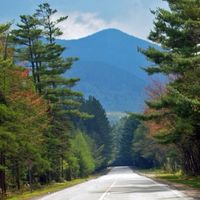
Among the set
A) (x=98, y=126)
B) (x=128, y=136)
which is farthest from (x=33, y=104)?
(x=128, y=136)

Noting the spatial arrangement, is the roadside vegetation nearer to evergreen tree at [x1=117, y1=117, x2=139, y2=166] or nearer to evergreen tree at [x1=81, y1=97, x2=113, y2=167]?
evergreen tree at [x1=81, y1=97, x2=113, y2=167]

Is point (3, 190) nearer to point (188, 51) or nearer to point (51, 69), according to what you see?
point (188, 51)

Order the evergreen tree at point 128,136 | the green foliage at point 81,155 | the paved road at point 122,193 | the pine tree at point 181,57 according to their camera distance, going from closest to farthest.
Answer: the paved road at point 122,193 < the pine tree at point 181,57 < the green foliage at point 81,155 < the evergreen tree at point 128,136

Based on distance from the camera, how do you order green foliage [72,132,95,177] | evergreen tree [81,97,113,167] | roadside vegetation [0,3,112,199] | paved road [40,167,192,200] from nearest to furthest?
paved road [40,167,192,200] < roadside vegetation [0,3,112,199] < green foliage [72,132,95,177] < evergreen tree [81,97,113,167]

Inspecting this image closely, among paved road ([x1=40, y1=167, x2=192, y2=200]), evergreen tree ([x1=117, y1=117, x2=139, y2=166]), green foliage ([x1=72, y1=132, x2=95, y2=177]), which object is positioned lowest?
paved road ([x1=40, y1=167, x2=192, y2=200])

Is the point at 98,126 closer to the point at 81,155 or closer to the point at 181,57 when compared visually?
the point at 81,155

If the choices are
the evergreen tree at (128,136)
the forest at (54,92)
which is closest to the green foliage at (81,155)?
the forest at (54,92)

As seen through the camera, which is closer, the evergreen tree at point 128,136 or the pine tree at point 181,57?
the pine tree at point 181,57

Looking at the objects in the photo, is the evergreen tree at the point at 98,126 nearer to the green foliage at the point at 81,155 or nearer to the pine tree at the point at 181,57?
the green foliage at the point at 81,155

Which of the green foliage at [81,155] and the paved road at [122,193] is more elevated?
the green foliage at [81,155]

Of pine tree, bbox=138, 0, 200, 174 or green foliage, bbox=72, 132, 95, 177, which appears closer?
pine tree, bbox=138, 0, 200, 174

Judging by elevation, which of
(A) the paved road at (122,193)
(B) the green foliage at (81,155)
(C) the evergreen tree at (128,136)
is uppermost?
(C) the evergreen tree at (128,136)

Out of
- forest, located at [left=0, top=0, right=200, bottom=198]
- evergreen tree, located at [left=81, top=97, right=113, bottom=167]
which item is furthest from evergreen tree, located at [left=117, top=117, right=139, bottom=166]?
forest, located at [left=0, top=0, right=200, bottom=198]

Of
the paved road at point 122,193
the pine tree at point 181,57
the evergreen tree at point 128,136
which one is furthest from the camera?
the evergreen tree at point 128,136
